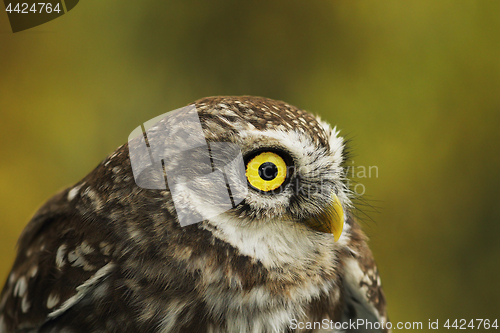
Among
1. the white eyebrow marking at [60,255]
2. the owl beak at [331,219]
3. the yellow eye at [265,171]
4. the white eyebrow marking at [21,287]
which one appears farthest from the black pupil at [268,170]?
the white eyebrow marking at [21,287]

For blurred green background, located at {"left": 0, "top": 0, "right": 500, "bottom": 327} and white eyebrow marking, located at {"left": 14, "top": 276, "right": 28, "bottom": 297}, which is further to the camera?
blurred green background, located at {"left": 0, "top": 0, "right": 500, "bottom": 327}

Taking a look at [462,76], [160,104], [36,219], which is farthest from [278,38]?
[36,219]

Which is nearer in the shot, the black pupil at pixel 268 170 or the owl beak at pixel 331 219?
the black pupil at pixel 268 170

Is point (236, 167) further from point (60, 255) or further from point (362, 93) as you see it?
point (362, 93)

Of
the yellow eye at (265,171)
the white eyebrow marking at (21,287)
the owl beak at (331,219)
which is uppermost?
the yellow eye at (265,171)

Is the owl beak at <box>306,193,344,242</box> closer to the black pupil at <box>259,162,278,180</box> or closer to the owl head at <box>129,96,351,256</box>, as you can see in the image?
the owl head at <box>129,96,351,256</box>

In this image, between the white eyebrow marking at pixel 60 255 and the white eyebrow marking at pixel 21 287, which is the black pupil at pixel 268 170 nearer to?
the white eyebrow marking at pixel 60 255

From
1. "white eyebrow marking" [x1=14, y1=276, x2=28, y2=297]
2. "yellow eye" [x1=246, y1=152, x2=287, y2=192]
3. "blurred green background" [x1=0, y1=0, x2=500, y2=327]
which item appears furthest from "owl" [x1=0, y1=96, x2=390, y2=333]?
"blurred green background" [x1=0, y1=0, x2=500, y2=327]

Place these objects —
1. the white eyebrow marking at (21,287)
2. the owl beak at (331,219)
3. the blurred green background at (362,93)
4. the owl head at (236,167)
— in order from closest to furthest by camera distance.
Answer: the owl head at (236,167)
the owl beak at (331,219)
the white eyebrow marking at (21,287)
the blurred green background at (362,93)

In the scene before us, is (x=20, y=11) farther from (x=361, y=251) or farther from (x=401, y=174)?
(x=401, y=174)
